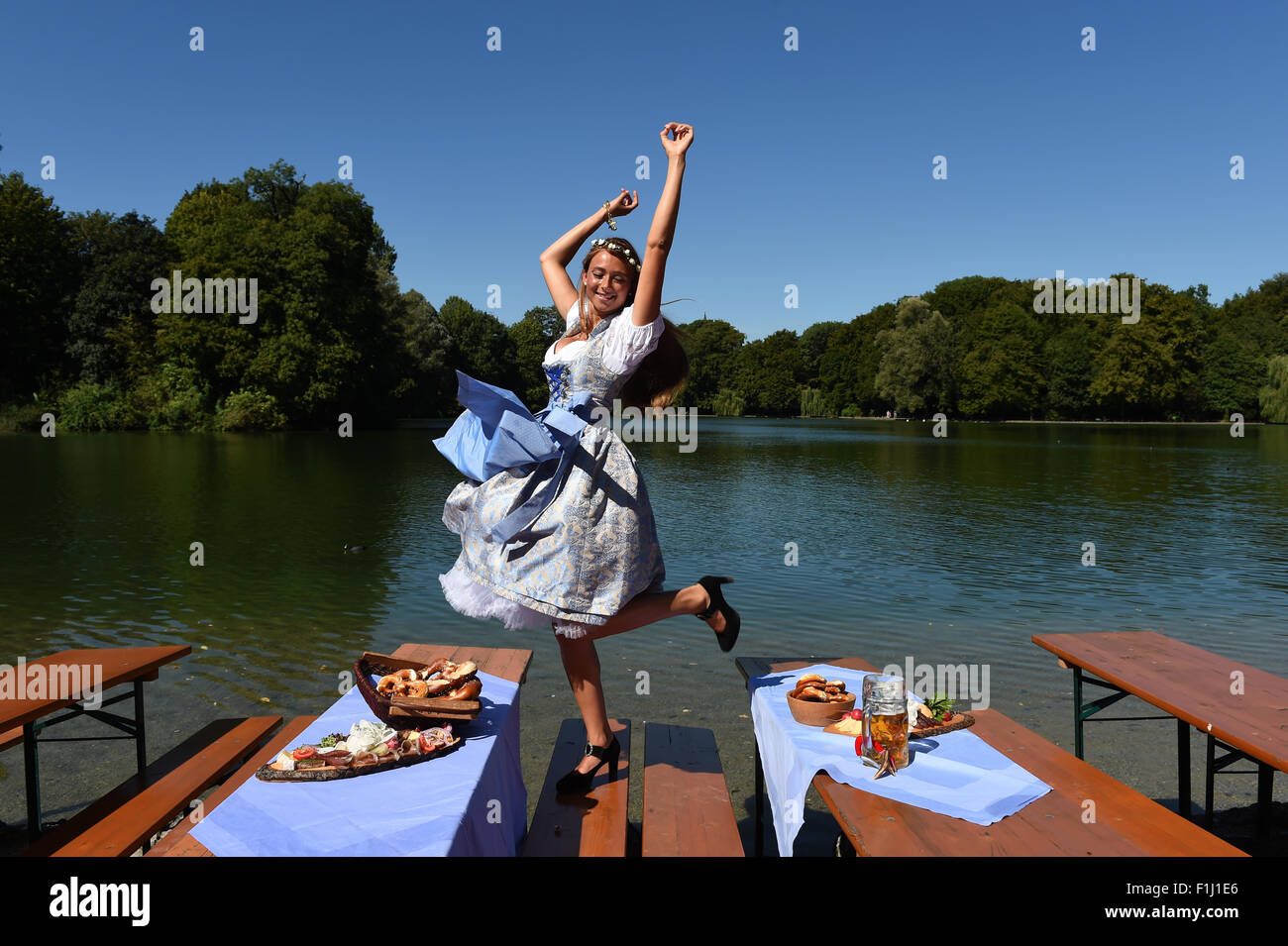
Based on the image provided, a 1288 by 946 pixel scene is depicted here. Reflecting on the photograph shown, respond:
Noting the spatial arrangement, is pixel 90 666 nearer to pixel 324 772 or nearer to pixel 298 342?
pixel 324 772

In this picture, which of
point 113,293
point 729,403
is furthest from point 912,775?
point 729,403

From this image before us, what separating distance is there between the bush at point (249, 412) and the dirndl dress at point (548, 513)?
56.6 meters

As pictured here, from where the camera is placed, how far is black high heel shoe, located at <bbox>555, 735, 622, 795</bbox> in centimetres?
380

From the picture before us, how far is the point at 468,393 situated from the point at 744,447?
45.7 metres

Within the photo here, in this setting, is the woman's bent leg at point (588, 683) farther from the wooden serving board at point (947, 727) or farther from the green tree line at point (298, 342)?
the green tree line at point (298, 342)

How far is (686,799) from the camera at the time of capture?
12.6ft

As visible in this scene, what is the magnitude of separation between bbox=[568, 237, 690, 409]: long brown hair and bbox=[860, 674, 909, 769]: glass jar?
180 cm

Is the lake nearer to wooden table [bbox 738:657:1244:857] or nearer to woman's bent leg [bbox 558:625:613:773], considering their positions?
woman's bent leg [bbox 558:625:613:773]

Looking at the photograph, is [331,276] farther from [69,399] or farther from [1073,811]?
[1073,811]

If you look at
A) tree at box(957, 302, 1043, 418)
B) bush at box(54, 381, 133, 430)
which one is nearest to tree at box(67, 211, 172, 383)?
bush at box(54, 381, 133, 430)

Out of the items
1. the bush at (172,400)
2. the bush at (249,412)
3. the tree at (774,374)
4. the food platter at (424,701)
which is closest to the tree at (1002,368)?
the tree at (774,374)

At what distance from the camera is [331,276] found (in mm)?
58844

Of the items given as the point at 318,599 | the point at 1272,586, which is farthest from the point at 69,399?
the point at 1272,586

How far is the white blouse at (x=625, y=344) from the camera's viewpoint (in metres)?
3.98
